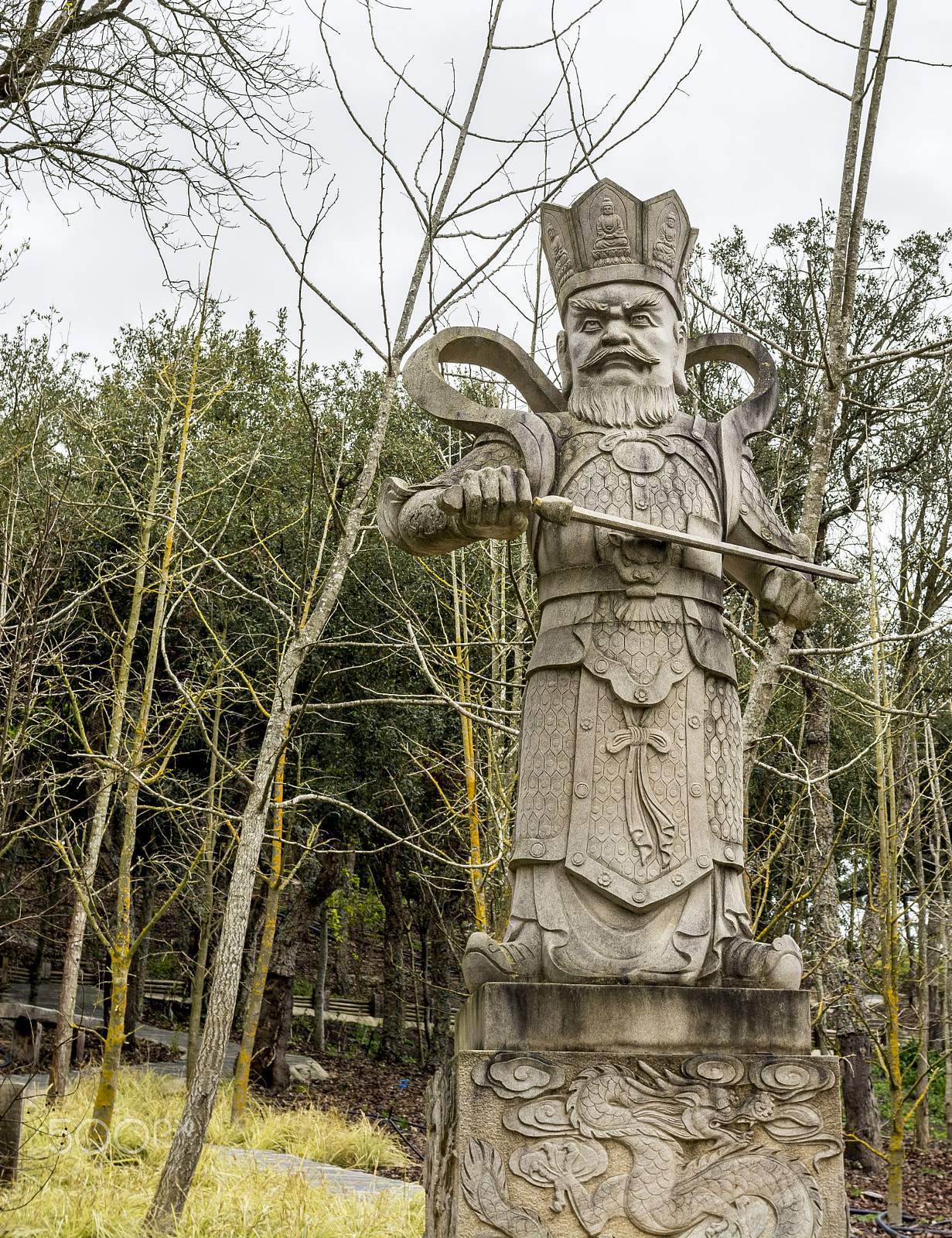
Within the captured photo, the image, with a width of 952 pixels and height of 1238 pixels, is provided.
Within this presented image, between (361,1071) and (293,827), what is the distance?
413cm

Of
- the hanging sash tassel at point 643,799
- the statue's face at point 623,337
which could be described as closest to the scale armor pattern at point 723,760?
the hanging sash tassel at point 643,799

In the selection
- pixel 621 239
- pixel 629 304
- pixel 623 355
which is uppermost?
pixel 621 239

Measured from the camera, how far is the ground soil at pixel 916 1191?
384 inches

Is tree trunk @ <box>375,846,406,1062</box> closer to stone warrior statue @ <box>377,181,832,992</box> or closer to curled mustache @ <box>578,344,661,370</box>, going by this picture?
stone warrior statue @ <box>377,181,832,992</box>

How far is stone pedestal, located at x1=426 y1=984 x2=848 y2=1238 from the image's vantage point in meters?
3.04

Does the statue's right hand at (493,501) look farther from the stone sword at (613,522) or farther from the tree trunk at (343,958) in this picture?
the tree trunk at (343,958)

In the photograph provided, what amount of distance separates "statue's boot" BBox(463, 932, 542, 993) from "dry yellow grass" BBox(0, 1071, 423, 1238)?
12.3 ft

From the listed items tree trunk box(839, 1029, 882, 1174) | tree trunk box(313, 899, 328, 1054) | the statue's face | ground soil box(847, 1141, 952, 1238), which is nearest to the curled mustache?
the statue's face

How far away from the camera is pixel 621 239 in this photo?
Answer: 13.2ft

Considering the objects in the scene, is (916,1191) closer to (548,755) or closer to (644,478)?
(548,755)

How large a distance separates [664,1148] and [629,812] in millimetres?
913

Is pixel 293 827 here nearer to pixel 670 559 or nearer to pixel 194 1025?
pixel 194 1025

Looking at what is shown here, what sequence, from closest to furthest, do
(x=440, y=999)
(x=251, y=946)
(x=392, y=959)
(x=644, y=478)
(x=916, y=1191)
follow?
(x=644, y=478)
(x=916, y=1191)
(x=251, y=946)
(x=440, y=999)
(x=392, y=959)

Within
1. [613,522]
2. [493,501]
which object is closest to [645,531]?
[613,522]
